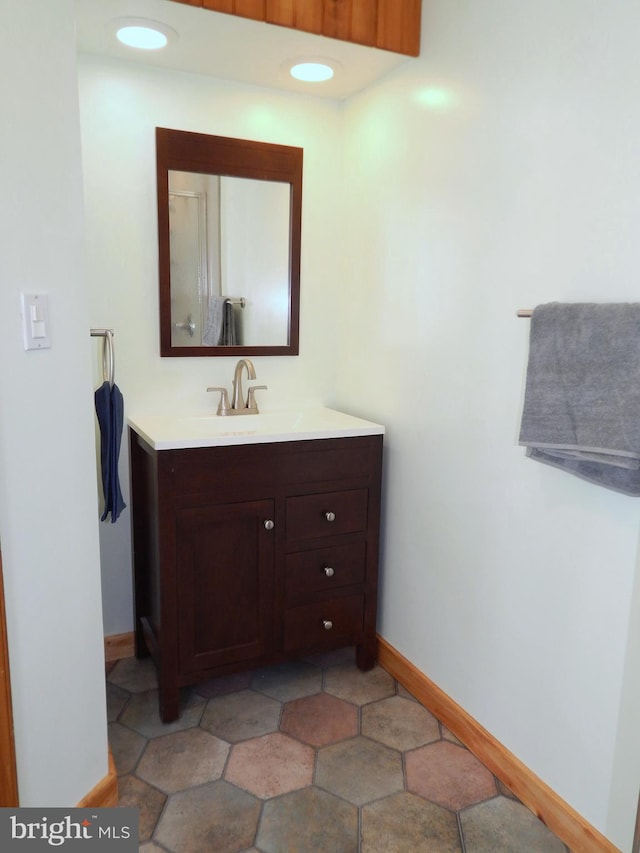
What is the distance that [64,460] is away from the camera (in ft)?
4.68

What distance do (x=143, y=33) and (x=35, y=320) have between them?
1135mm

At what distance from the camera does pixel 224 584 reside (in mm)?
2053

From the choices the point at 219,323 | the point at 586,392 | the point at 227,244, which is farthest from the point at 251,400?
the point at 586,392

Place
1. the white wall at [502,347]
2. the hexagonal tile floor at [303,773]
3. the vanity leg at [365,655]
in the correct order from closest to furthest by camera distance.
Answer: the white wall at [502,347], the hexagonal tile floor at [303,773], the vanity leg at [365,655]

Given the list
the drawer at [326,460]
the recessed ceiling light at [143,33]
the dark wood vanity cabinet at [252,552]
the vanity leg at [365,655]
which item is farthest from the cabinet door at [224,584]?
the recessed ceiling light at [143,33]

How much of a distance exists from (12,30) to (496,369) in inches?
53.2

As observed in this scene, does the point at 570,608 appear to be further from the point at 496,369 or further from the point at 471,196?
the point at 471,196

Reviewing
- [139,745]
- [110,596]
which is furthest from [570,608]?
[110,596]

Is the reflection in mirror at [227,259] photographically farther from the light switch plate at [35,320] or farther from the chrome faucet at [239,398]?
the light switch plate at [35,320]

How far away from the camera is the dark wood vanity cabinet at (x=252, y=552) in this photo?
1962 mm

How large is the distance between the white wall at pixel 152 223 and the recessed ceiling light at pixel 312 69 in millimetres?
174

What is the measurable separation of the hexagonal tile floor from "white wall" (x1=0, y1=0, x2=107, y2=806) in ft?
1.04

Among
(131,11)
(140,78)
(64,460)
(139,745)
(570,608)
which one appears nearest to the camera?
(64,460)

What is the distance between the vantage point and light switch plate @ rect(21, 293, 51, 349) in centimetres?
130
